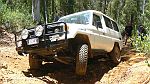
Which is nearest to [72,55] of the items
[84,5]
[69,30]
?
[69,30]

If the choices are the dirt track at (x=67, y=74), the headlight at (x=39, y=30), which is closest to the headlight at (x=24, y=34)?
the headlight at (x=39, y=30)

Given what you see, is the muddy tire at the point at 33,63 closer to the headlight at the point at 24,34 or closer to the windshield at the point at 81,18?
the headlight at the point at 24,34

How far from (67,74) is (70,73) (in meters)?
0.13

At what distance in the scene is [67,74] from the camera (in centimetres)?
981

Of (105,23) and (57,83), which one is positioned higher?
(105,23)

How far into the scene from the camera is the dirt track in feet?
27.4

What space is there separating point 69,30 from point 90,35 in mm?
1004

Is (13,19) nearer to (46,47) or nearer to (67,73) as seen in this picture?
(67,73)

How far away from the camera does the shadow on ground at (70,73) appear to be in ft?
30.3

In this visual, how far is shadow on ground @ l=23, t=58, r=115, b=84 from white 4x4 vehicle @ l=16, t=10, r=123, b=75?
46 cm

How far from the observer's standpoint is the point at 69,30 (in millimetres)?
8359

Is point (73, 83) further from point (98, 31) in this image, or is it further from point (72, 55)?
point (98, 31)

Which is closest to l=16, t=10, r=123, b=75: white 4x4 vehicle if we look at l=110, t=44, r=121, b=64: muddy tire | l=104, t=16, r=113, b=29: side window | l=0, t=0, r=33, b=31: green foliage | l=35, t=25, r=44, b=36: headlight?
l=35, t=25, r=44, b=36: headlight

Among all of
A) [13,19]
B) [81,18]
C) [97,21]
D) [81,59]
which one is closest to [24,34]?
[81,59]
